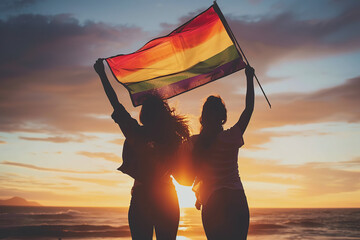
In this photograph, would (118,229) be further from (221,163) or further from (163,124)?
(221,163)

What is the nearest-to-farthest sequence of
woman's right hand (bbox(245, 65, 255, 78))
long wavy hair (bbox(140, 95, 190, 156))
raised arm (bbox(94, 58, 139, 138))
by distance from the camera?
1. raised arm (bbox(94, 58, 139, 138))
2. long wavy hair (bbox(140, 95, 190, 156))
3. woman's right hand (bbox(245, 65, 255, 78))

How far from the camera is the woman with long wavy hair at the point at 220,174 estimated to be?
2908mm

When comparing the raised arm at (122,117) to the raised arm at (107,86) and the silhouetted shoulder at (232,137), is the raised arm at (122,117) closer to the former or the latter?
the raised arm at (107,86)

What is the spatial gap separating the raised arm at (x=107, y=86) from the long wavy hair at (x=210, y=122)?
803 millimetres

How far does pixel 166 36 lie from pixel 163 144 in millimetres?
1915

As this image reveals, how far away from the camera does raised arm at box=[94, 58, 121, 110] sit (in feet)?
10.4

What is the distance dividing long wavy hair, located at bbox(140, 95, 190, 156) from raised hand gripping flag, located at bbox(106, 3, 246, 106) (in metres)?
0.96

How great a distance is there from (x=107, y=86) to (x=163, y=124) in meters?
0.64

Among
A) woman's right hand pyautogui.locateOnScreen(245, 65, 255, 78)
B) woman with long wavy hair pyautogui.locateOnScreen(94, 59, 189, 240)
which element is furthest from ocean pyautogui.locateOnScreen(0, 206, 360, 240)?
woman's right hand pyautogui.locateOnScreen(245, 65, 255, 78)

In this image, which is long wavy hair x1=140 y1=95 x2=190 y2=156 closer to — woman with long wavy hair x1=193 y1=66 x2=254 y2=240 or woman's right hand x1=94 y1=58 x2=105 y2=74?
woman with long wavy hair x1=193 y1=66 x2=254 y2=240

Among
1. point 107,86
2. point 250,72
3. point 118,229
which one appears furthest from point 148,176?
point 118,229

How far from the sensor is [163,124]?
3.33 m

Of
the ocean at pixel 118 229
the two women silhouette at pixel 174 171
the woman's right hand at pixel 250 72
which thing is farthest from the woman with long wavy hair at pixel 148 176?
the ocean at pixel 118 229

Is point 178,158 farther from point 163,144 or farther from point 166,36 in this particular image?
point 166,36
